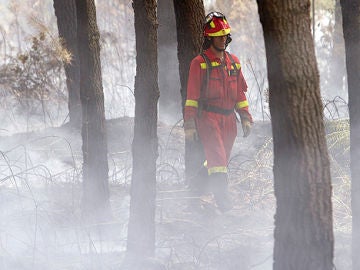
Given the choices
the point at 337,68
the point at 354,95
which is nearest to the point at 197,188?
the point at 354,95

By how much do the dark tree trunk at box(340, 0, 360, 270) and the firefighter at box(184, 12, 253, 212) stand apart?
8.08 ft

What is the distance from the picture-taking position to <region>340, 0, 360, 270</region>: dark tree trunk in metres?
5.96

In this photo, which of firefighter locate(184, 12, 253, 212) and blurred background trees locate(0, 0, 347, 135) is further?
blurred background trees locate(0, 0, 347, 135)

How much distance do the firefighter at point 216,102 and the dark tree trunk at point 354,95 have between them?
2.46 m

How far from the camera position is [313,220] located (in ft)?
15.6

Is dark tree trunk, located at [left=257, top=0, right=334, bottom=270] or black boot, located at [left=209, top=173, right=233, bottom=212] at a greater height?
dark tree trunk, located at [left=257, top=0, right=334, bottom=270]

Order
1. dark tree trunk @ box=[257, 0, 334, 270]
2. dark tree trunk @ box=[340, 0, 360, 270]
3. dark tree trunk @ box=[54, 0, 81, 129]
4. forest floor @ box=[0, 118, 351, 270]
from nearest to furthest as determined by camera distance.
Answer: dark tree trunk @ box=[257, 0, 334, 270], dark tree trunk @ box=[340, 0, 360, 270], forest floor @ box=[0, 118, 351, 270], dark tree trunk @ box=[54, 0, 81, 129]

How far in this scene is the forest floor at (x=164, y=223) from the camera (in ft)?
23.8

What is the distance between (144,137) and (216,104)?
74.6 inches

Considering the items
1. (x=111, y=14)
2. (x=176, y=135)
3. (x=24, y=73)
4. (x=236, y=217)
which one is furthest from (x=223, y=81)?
(x=111, y=14)

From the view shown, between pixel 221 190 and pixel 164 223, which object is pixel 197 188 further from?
pixel 164 223

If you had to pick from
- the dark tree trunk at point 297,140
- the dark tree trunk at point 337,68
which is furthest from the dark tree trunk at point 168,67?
the dark tree trunk at point 297,140

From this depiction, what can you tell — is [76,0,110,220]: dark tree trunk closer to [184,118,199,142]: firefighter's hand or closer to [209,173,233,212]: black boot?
[184,118,199,142]: firefighter's hand

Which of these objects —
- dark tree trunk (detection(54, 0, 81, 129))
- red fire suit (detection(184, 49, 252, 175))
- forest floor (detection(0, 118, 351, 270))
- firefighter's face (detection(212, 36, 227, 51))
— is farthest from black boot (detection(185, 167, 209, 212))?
dark tree trunk (detection(54, 0, 81, 129))
